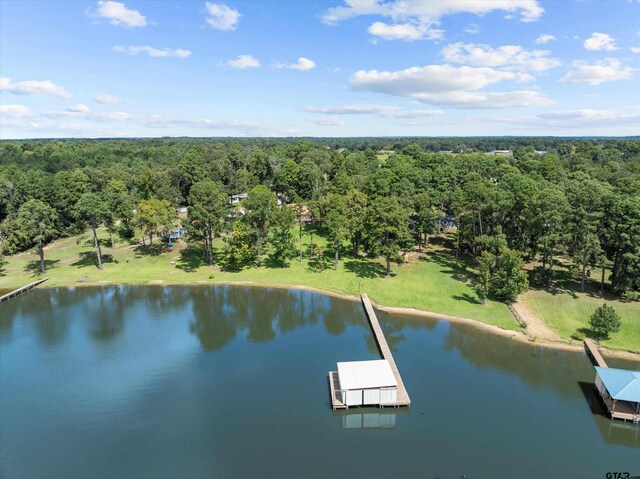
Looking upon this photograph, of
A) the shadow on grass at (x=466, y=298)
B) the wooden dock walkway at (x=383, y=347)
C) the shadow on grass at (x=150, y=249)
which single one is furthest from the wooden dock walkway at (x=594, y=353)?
the shadow on grass at (x=150, y=249)

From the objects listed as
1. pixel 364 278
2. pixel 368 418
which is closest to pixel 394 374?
pixel 368 418

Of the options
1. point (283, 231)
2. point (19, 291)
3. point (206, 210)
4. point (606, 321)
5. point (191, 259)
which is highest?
point (206, 210)

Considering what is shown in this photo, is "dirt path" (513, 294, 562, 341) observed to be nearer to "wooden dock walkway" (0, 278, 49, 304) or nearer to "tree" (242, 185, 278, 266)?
"tree" (242, 185, 278, 266)

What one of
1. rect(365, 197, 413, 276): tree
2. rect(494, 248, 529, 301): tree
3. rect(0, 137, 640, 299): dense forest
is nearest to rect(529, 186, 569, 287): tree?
rect(0, 137, 640, 299): dense forest

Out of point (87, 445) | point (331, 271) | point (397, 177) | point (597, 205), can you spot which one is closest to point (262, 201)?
point (331, 271)

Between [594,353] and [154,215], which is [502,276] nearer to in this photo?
[594,353]

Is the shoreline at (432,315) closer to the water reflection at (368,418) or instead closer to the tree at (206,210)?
the tree at (206,210)
